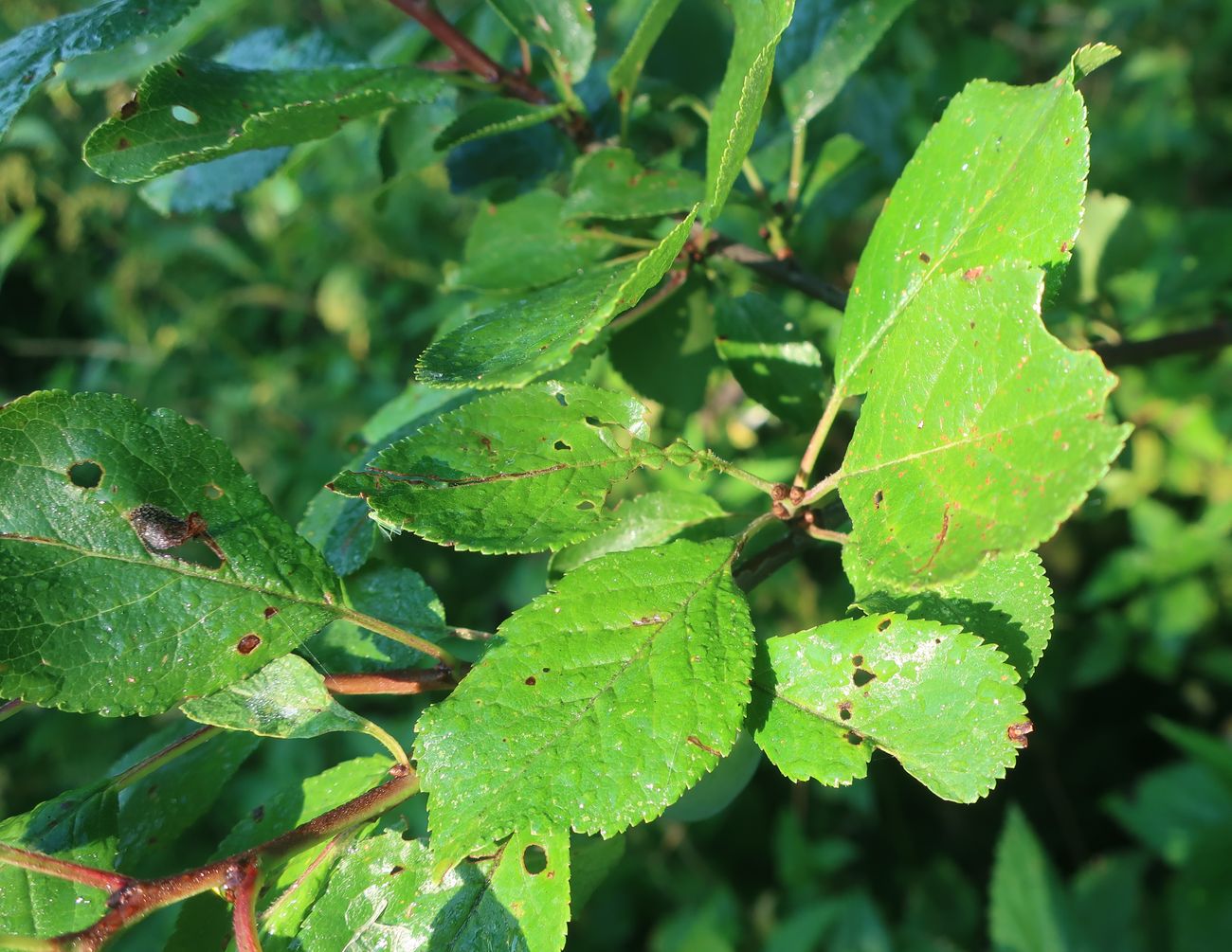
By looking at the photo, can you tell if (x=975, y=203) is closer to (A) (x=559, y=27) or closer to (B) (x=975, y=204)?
(B) (x=975, y=204)

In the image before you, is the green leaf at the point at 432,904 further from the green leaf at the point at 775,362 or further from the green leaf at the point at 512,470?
the green leaf at the point at 775,362

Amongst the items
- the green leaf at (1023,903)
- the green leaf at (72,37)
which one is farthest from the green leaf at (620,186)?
the green leaf at (1023,903)

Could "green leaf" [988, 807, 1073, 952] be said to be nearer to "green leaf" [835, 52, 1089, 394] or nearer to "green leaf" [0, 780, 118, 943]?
"green leaf" [835, 52, 1089, 394]

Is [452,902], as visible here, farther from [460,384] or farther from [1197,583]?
[1197,583]

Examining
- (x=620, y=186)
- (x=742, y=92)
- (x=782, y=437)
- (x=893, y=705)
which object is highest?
(x=742, y=92)

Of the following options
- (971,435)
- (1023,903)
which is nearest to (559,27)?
(971,435)

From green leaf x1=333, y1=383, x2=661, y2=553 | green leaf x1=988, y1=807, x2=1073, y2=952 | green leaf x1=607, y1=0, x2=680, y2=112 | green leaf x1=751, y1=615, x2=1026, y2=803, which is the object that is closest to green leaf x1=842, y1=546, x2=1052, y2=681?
green leaf x1=751, y1=615, x2=1026, y2=803
